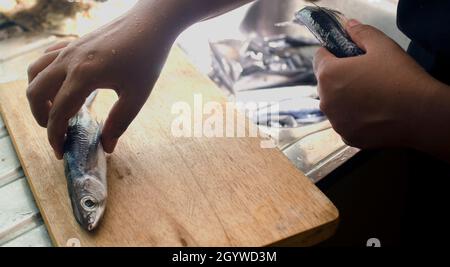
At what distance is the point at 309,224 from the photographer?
0.95 m

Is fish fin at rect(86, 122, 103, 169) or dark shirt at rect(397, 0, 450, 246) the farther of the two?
fish fin at rect(86, 122, 103, 169)

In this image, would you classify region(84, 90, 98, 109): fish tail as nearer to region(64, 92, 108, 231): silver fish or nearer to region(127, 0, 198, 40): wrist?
region(64, 92, 108, 231): silver fish

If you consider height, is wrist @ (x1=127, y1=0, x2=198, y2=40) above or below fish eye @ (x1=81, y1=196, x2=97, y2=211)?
above

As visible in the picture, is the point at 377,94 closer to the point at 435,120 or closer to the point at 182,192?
the point at 435,120

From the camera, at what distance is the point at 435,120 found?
0.81m

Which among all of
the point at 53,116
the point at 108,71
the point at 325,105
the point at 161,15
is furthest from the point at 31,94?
the point at 325,105

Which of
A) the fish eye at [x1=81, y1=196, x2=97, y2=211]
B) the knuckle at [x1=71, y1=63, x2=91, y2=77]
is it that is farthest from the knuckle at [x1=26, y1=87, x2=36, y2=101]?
the fish eye at [x1=81, y1=196, x2=97, y2=211]

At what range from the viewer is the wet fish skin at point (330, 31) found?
930 millimetres

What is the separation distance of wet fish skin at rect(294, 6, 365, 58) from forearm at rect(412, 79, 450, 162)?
167 mm

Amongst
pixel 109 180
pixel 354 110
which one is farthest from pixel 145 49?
pixel 354 110

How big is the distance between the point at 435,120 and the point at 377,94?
0.11 m

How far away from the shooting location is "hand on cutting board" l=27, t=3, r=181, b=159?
939mm

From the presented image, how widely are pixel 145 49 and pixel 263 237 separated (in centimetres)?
43
